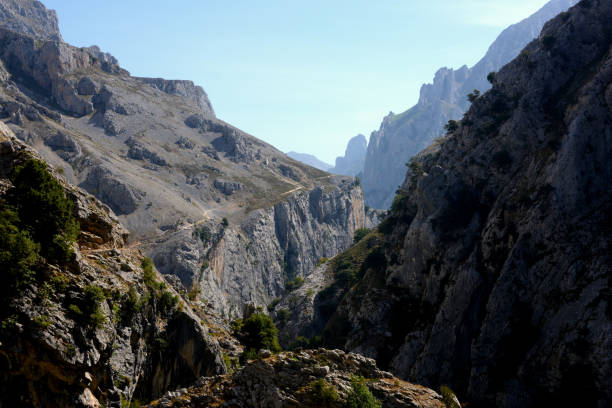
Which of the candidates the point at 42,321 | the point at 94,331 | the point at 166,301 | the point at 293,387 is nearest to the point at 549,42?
the point at 293,387

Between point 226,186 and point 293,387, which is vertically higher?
point 226,186

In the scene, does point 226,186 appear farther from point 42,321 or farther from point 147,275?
point 42,321

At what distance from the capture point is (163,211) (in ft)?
441

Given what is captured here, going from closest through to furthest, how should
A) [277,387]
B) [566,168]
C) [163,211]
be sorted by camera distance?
[277,387], [566,168], [163,211]

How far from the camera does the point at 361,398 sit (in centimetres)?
2492

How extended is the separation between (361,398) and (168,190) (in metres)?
140

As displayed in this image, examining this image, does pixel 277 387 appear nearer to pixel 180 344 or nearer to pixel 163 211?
pixel 180 344

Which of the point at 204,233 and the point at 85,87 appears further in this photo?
the point at 85,87

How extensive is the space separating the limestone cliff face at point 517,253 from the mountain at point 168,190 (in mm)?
58730

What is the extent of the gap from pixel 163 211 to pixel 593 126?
408ft

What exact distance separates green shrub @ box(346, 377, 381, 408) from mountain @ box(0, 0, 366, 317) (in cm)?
7938

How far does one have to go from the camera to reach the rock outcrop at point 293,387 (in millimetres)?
24953

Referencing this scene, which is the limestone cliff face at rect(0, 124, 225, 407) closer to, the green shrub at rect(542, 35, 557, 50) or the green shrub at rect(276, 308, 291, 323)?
the green shrub at rect(276, 308, 291, 323)

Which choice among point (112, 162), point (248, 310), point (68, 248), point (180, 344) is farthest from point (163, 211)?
point (68, 248)
